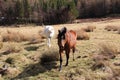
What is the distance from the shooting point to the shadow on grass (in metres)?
13.0

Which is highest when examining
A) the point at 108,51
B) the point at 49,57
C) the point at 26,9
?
the point at 108,51

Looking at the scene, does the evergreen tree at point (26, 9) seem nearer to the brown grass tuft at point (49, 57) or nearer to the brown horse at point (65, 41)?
the brown grass tuft at point (49, 57)

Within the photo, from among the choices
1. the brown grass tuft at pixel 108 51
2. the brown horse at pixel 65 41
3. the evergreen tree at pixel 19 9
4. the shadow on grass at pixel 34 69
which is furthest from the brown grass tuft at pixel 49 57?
the evergreen tree at pixel 19 9

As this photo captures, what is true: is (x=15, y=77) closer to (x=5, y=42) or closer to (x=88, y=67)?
(x=88, y=67)

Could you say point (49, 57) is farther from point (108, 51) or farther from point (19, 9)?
point (19, 9)

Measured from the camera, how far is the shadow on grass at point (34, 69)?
13.0 metres

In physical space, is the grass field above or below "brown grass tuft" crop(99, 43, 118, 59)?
below

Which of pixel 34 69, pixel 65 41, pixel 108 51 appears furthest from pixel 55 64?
pixel 108 51

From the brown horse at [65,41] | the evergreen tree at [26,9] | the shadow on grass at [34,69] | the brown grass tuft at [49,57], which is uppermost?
the brown horse at [65,41]

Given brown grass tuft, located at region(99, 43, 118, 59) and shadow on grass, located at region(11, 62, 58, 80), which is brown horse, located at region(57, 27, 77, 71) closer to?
shadow on grass, located at region(11, 62, 58, 80)

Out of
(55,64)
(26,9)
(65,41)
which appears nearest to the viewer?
(65,41)

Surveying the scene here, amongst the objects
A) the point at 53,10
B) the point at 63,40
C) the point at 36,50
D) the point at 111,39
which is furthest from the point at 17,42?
the point at 53,10

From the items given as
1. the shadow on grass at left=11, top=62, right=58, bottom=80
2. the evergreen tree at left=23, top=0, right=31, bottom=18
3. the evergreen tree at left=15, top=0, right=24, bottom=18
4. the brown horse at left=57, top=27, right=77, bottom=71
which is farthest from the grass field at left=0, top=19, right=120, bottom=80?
the evergreen tree at left=23, top=0, right=31, bottom=18

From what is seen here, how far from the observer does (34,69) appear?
13422mm
